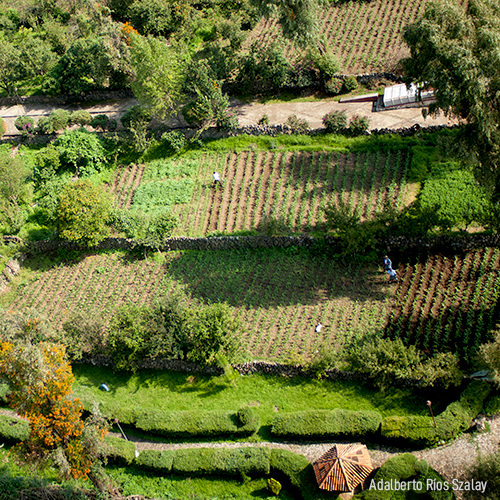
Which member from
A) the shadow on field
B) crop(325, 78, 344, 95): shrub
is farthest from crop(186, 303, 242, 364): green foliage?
crop(325, 78, 344, 95): shrub

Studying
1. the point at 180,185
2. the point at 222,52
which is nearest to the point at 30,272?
the point at 180,185

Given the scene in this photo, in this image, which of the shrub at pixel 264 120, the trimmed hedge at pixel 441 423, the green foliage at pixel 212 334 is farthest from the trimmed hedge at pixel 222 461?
the shrub at pixel 264 120

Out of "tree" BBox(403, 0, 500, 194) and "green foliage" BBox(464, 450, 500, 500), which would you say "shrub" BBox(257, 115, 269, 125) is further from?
"green foliage" BBox(464, 450, 500, 500)

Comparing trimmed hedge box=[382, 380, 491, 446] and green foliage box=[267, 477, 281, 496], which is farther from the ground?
trimmed hedge box=[382, 380, 491, 446]

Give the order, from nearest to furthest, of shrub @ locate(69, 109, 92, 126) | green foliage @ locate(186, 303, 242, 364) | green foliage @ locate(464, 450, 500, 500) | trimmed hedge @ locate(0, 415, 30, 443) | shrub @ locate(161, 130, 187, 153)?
green foliage @ locate(464, 450, 500, 500), green foliage @ locate(186, 303, 242, 364), trimmed hedge @ locate(0, 415, 30, 443), shrub @ locate(161, 130, 187, 153), shrub @ locate(69, 109, 92, 126)

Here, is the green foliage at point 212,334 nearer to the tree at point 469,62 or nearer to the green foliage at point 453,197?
the green foliage at point 453,197

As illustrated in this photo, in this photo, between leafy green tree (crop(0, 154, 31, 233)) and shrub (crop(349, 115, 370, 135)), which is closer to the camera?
shrub (crop(349, 115, 370, 135))
